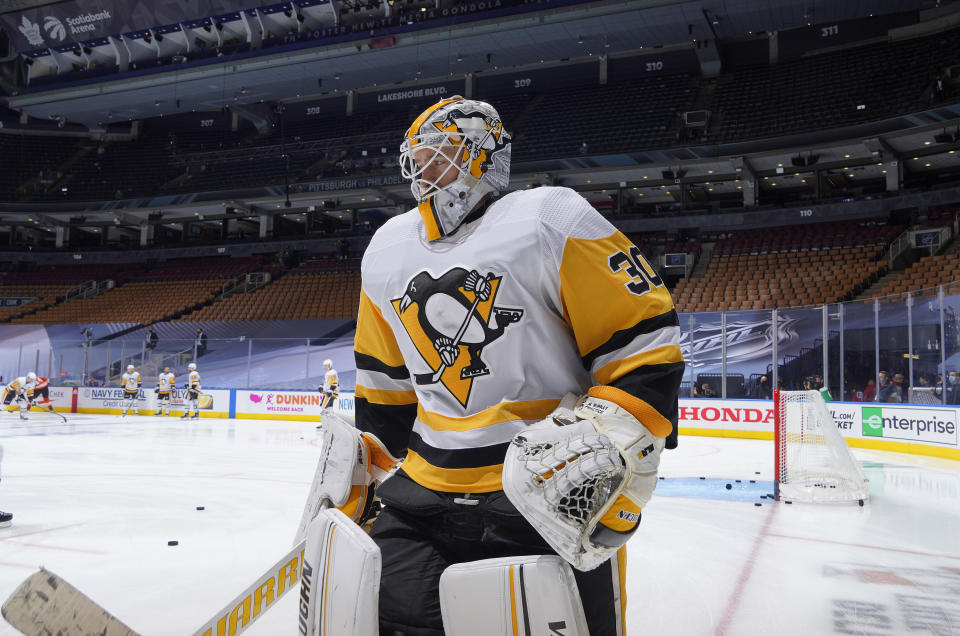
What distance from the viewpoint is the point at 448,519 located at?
1317 millimetres

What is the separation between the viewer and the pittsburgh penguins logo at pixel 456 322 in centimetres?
133

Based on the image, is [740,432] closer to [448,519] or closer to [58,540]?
[58,540]

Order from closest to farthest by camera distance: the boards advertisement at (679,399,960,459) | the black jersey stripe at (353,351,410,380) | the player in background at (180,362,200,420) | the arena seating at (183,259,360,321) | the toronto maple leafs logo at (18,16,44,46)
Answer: the black jersey stripe at (353,351,410,380)
the boards advertisement at (679,399,960,459)
the player in background at (180,362,200,420)
the arena seating at (183,259,360,321)
the toronto maple leafs logo at (18,16,44,46)

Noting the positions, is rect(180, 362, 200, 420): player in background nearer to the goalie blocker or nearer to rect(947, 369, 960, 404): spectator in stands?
rect(947, 369, 960, 404): spectator in stands

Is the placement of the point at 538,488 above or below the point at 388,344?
below

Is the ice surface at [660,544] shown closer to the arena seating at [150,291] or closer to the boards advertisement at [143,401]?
the boards advertisement at [143,401]

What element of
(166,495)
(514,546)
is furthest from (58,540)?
(514,546)

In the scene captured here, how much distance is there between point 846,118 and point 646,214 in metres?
5.92

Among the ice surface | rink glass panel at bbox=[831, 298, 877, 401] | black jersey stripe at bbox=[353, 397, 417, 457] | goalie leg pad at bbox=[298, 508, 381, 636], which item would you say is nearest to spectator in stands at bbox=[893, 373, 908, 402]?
rink glass panel at bbox=[831, 298, 877, 401]

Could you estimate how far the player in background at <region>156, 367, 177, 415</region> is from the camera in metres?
16.8

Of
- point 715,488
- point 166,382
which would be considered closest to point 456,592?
point 715,488

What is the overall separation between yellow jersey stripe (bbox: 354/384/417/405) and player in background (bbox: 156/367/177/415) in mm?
16855

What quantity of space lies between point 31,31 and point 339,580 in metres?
30.2

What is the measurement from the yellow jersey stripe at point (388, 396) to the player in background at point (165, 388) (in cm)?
1686
